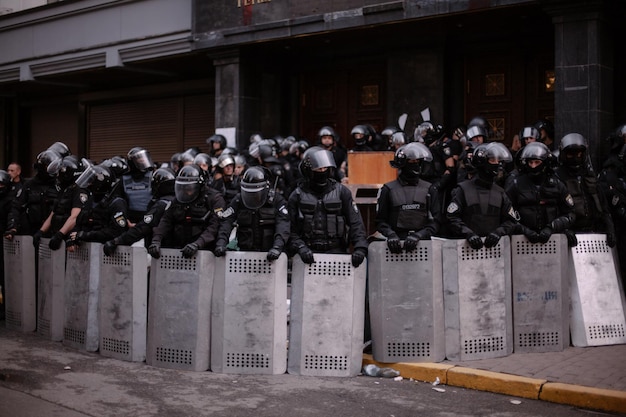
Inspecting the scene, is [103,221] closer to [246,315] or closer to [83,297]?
[83,297]

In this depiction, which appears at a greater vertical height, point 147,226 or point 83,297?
point 147,226

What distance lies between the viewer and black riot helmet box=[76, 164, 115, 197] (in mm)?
9555

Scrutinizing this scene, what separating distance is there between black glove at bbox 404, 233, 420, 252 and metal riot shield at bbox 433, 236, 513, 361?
0.69 feet

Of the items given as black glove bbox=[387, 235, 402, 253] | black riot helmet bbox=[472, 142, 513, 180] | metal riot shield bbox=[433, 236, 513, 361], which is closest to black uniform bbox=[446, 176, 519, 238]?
black riot helmet bbox=[472, 142, 513, 180]

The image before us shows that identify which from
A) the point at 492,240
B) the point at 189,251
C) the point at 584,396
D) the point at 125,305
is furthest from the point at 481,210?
the point at 125,305

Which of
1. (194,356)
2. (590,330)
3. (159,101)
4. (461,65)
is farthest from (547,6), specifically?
(159,101)

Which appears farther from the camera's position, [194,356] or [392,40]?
[392,40]

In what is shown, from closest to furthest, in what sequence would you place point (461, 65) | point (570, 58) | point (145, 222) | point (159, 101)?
point (145, 222) → point (570, 58) → point (461, 65) → point (159, 101)

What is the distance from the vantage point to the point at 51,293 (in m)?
8.93

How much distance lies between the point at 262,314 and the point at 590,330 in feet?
11.4

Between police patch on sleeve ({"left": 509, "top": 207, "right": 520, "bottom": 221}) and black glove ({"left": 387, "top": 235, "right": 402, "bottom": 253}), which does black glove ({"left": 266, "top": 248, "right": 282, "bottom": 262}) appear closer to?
black glove ({"left": 387, "top": 235, "right": 402, "bottom": 253})

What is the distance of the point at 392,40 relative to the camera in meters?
15.7

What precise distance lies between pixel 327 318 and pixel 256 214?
1401 mm

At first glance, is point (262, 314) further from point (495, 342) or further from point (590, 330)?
point (590, 330)
